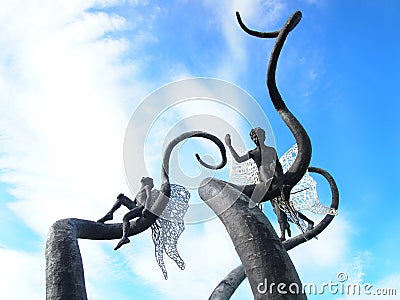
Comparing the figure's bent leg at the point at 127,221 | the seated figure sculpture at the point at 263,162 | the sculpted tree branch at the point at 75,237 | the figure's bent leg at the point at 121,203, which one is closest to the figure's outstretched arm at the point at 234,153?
the seated figure sculpture at the point at 263,162

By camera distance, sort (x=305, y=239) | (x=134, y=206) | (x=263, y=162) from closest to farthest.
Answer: (x=263, y=162) < (x=134, y=206) < (x=305, y=239)

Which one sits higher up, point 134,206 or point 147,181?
point 147,181

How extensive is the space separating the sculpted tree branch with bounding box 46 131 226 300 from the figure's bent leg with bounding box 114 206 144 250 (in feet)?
0.31

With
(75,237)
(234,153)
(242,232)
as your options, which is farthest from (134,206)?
(242,232)

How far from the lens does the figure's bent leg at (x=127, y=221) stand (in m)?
7.29

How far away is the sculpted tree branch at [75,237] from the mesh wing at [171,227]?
0.63ft

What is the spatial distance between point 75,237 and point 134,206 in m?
1.87

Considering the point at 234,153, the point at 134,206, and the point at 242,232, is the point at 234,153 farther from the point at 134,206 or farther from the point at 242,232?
the point at 242,232

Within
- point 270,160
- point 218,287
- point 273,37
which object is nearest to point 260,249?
point 270,160

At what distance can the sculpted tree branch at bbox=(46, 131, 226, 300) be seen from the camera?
5.45 m

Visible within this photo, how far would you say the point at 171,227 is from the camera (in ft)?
25.5

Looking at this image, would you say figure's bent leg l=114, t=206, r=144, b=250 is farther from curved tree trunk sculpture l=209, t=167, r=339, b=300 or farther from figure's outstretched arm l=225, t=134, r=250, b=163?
curved tree trunk sculpture l=209, t=167, r=339, b=300

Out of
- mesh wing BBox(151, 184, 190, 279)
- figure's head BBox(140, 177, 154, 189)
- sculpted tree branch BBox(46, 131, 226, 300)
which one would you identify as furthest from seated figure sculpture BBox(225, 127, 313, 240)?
figure's head BBox(140, 177, 154, 189)

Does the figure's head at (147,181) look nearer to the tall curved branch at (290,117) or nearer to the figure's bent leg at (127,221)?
the figure's bent leg at (127,221)
